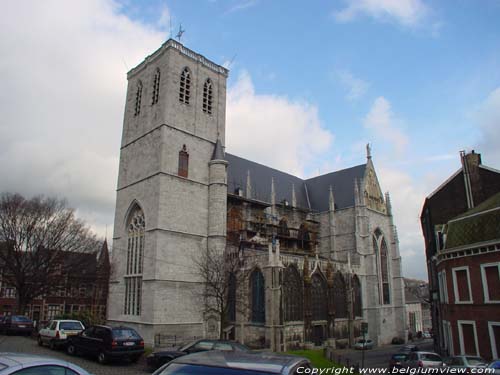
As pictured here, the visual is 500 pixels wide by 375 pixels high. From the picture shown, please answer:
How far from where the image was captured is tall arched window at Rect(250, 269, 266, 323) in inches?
1143

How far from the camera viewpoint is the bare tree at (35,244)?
29.1 metres

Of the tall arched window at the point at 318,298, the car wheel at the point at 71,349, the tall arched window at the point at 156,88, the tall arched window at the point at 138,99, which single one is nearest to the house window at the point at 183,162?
the tall arched window at the point at 156,88

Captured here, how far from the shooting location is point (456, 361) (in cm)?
1464

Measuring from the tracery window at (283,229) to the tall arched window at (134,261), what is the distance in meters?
13.9

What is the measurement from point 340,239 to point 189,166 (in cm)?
1926

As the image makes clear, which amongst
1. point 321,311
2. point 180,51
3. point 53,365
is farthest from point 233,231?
point 53,365

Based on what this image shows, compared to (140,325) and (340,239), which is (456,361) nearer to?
(140,325)

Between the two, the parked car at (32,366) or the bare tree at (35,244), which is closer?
the parked car at (32,366)

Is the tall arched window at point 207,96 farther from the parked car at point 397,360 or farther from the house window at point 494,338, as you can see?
the house window at point 494,338

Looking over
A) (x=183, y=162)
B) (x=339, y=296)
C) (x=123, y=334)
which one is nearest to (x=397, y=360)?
(x=123, y=334)

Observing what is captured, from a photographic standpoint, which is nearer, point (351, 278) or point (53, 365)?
point (53, 365)

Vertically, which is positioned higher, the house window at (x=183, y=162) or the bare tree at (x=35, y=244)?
the house window at (x=183, y=162)

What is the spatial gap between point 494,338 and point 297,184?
2984cm

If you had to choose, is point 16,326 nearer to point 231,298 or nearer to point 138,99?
point 231,298
